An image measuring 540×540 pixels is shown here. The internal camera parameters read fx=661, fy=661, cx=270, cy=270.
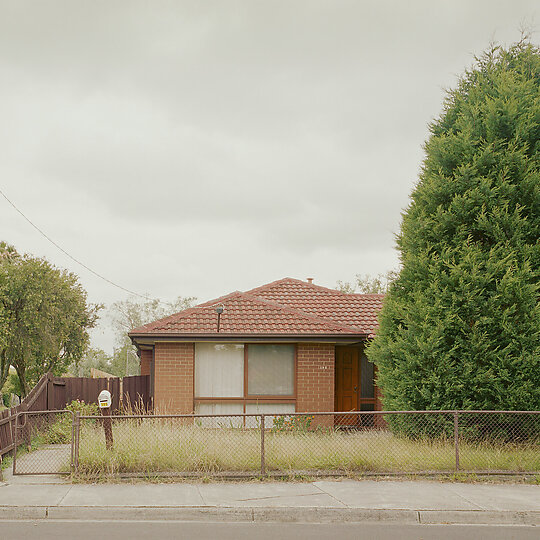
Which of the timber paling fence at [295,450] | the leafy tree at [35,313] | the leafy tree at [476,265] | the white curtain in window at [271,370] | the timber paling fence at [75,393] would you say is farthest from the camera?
the leafy tree at [35,313]

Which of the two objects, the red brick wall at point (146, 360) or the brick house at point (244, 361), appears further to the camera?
the red brick wall at point (146, 360)

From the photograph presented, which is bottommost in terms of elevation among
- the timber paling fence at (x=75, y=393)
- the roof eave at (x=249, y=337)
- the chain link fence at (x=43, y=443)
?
the chain link fence at (x=43, y=443)

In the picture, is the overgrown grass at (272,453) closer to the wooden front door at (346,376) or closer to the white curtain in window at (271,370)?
the white curtain in window at (271,370)

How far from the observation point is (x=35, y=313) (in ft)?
107

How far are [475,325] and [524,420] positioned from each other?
1.87 meters

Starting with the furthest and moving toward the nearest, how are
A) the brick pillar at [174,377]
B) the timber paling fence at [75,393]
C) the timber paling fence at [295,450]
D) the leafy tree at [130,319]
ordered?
1. the leafy tree at [130,319]
2. the brick pillar at [174,377]
3. the timber paling fence at [75,393]
4. the timber paling fence at [295,450]

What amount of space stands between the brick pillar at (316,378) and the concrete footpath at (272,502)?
6916 millimetres

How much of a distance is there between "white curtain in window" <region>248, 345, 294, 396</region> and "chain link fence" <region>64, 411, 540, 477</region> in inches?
208

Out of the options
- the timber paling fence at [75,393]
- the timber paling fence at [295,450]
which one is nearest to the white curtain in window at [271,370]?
the timber paling fence at [75,393]

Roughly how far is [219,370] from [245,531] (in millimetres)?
9250

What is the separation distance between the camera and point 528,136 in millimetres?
A: 12477

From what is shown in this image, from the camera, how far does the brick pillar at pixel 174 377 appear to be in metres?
16.7

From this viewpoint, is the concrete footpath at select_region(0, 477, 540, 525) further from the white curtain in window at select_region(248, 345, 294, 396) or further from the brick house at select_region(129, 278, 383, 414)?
the white curtain in window at select_region(248, 345, 294, 396)

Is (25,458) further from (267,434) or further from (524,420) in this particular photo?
(524,420)
